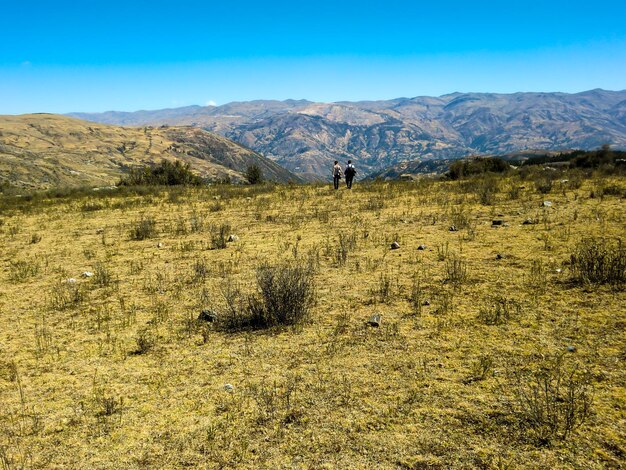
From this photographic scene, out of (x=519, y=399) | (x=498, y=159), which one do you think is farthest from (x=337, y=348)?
(x=498, y=159)

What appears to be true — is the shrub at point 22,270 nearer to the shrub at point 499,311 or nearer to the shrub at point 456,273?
the shrub at point 456,273

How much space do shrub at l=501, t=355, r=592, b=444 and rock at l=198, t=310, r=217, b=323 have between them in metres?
4.87

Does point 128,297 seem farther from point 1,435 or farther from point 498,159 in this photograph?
point 498,159

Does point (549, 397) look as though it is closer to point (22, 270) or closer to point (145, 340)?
point (145, 340)

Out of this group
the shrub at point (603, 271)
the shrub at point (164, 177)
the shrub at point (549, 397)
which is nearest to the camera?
the shrub at point (549, 397)

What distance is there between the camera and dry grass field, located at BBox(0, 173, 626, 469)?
4.05m

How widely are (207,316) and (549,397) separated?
5459 mm

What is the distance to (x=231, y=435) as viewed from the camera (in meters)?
4.30

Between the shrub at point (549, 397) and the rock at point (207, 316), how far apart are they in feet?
16.0

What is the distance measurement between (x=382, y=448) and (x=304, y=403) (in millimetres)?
1130

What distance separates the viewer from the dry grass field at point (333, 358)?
4055 mm

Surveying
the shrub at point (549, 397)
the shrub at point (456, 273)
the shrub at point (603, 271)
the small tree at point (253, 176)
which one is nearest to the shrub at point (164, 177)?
the small tree at point (253, 176)

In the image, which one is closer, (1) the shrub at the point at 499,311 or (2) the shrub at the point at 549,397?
(2) the shrub at the point at 549,397

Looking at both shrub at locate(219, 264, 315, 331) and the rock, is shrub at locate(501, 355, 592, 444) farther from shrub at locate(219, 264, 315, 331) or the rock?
the rock
